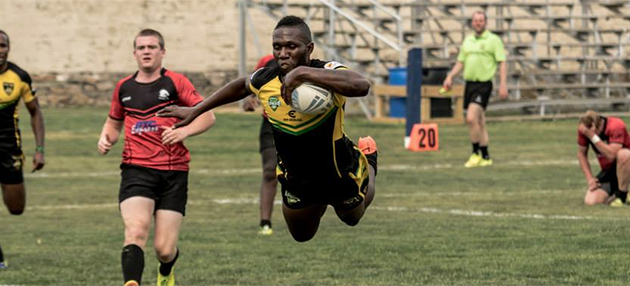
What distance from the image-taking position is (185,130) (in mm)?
9430

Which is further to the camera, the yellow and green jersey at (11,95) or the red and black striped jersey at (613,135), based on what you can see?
the red and black striped jersey at (613,135)

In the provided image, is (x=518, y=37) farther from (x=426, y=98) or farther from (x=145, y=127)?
(x=145, y=127)

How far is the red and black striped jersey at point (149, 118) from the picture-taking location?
378 inches

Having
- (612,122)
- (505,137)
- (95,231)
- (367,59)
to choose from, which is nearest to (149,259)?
(95,231)

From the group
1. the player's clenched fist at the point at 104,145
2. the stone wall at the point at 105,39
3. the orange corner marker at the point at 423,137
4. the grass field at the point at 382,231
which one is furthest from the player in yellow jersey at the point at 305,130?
the stone wall at the point at 105,39

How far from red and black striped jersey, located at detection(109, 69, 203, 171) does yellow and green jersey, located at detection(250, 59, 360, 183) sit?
1.55m

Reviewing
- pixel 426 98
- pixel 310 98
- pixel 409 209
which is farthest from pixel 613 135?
pixel 426 98

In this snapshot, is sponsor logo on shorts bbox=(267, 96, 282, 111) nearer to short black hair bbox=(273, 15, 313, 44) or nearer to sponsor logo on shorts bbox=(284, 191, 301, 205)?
short black hair bbox=(273, 15, 313, 44)

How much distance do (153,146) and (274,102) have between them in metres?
2.02

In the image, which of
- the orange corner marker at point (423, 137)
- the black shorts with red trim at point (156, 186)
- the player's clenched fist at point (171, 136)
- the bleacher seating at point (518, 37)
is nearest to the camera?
the player's clenched fist at point (171, 136)

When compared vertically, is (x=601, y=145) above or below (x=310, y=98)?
below

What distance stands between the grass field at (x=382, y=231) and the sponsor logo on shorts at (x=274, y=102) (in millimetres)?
3002

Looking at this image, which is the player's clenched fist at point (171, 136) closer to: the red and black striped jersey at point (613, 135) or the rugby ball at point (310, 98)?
the rugby ball at point (310, 98)

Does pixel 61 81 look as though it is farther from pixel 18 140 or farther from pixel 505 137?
pixel 18 140
